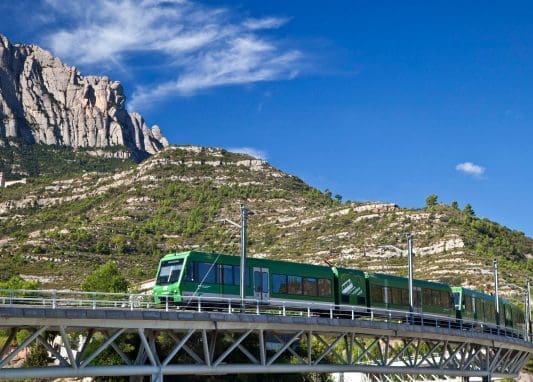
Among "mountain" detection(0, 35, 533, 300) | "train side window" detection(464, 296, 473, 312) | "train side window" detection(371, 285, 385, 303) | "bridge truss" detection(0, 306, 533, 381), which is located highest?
"mountain" detection(0, 35, 533, 300)

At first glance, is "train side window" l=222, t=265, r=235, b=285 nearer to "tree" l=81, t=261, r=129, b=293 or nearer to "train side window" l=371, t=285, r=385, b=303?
"train side window" l=371, t=285, r=385, b=303

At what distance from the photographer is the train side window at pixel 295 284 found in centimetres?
4419

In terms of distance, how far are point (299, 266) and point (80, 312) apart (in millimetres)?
17623

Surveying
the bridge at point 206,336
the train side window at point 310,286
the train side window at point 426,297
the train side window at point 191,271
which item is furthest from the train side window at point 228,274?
the train side window at point 426,297

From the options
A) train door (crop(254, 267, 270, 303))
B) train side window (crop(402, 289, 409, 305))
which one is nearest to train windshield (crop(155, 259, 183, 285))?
train door (crop(254, 267, 270, 303))

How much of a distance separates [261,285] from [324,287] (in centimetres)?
590

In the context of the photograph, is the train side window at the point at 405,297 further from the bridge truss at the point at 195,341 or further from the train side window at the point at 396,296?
the bridge truss at the point at 195,341

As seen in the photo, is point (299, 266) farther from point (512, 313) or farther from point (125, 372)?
point (512, 313)

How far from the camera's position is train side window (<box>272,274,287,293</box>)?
141 feet

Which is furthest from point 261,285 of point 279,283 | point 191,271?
point 191,271

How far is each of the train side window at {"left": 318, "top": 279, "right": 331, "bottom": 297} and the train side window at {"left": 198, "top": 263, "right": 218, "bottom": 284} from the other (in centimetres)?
848

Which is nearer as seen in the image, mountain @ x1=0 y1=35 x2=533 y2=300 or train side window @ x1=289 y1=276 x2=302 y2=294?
train side window @ x1=289 y1=276 x2=302 y2=294

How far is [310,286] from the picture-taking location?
45.7 m

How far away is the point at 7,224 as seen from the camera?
149750 mm
